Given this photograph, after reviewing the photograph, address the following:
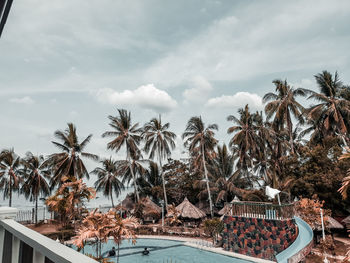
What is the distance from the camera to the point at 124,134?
1174 inches

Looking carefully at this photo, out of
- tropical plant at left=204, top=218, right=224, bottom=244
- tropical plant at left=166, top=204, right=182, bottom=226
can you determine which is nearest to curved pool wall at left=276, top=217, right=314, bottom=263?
tropical plant at left=204, top=218, right=224, bottom=244

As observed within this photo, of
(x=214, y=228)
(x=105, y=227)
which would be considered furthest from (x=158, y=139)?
(x=105, y=227)

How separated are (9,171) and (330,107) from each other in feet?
107

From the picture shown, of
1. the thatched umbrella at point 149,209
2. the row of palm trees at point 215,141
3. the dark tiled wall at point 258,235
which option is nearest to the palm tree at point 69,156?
the row of palm trees at point 215,141

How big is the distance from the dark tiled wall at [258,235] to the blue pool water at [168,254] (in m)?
1.38

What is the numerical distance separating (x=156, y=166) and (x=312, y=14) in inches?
1276

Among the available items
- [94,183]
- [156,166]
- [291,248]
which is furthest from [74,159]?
[291,248]

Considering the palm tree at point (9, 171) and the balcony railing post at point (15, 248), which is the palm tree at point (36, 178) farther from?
the balcony railing post at point (15, 248)

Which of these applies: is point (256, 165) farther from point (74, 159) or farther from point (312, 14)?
point (312, 14)

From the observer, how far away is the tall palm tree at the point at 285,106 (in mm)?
26031

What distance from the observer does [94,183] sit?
114ft

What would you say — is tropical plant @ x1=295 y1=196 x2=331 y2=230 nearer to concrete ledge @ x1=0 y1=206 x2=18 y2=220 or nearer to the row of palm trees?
the row of palm trees

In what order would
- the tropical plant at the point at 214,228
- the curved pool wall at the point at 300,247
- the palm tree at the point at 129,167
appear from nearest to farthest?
the curved pool wall at the point at 300,247
the tropical plant at the point at 214,228
the palm tree at the point at 129,167

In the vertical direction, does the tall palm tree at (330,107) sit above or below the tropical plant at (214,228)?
above
